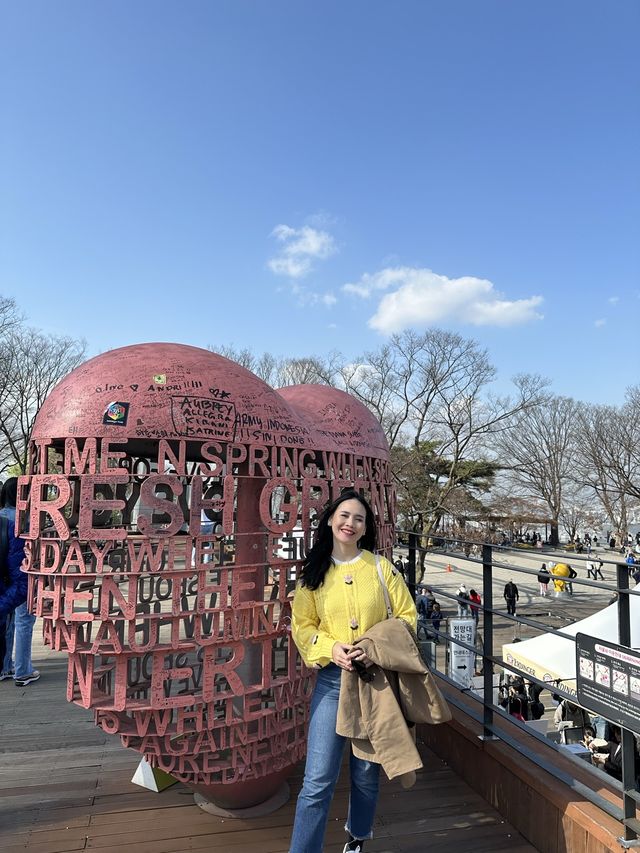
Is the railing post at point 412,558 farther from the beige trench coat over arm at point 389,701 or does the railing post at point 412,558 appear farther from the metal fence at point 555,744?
the beige trench coat over arm at point 389,701

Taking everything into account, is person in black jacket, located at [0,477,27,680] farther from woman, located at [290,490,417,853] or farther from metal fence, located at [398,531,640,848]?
metal fence, located at [398,531,640,848]

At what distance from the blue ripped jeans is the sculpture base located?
2.64 ft

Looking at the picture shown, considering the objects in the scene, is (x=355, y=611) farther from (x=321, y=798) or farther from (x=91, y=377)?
(x=91, y=377)

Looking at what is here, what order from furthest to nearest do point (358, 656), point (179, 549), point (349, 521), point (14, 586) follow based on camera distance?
point (14, 586) → point (179, 549) → point (349, 521) → point (358, 656)

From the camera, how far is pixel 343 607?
2520 millimetres

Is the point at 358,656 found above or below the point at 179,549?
below

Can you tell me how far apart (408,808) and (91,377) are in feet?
9.89

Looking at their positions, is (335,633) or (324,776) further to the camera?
(335,633)

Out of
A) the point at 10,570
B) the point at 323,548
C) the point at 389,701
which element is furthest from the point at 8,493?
the point at 389,701

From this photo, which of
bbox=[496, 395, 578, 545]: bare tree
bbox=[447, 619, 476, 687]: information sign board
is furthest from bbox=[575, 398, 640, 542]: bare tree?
bbox=[447, 619, 476, 687]: information sign board

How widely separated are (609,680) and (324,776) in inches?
52.7

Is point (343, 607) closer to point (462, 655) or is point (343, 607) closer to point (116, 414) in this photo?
point (116, 414)

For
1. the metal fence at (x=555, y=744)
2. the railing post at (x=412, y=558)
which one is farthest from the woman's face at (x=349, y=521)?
the railing post at (x=412, y=558)

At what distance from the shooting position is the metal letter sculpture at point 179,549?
2.59 metres
